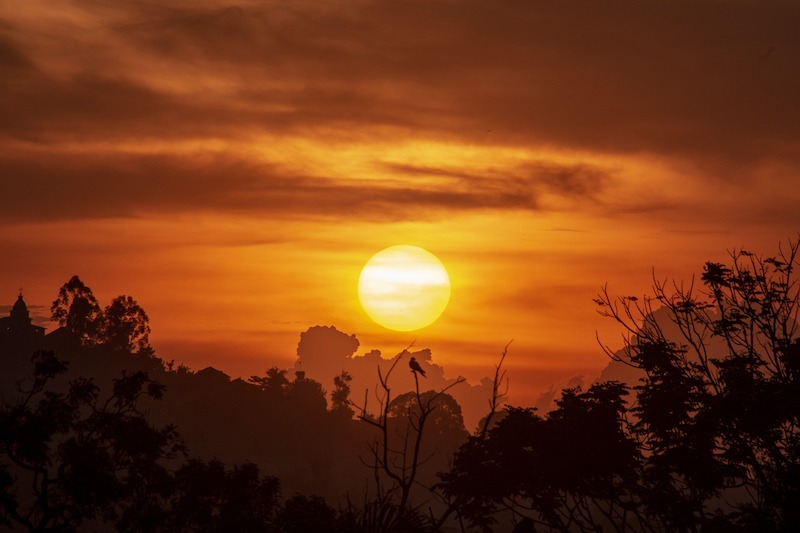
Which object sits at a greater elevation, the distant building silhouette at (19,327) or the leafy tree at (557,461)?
the distant building silhouette at (19,327)

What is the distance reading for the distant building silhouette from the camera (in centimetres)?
14650

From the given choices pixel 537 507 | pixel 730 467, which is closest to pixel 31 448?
pixel 537 507

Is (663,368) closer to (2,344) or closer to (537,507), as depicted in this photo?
(537,507)

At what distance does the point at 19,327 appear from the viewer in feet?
486

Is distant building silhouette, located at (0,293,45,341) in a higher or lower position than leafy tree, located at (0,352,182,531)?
higher

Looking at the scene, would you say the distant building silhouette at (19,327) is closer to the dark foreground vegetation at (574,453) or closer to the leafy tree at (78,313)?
the leafy tree at (78,313)

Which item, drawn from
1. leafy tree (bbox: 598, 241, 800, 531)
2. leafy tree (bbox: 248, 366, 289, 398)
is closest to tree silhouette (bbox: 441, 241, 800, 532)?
leafy tree (bbox: 598, 241, 800, 531)

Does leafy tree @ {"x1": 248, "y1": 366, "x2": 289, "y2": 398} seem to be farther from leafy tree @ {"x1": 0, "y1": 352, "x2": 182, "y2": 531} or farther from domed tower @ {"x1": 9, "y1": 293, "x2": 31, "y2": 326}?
leafy tree @ {"x1": 0, "y1": 352, "x2": 182, "y2": 531}

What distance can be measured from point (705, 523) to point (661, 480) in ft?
16.8

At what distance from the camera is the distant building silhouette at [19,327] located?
14650 centimetres

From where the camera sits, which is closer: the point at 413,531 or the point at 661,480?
the point at 413,531

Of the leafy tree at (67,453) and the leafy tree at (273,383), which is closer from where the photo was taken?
the leafy tree at (67,453)

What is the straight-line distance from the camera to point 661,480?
35.7m

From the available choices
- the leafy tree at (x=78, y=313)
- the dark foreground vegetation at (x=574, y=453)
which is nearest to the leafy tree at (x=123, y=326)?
the leafy tree at (x=78, y=313)
